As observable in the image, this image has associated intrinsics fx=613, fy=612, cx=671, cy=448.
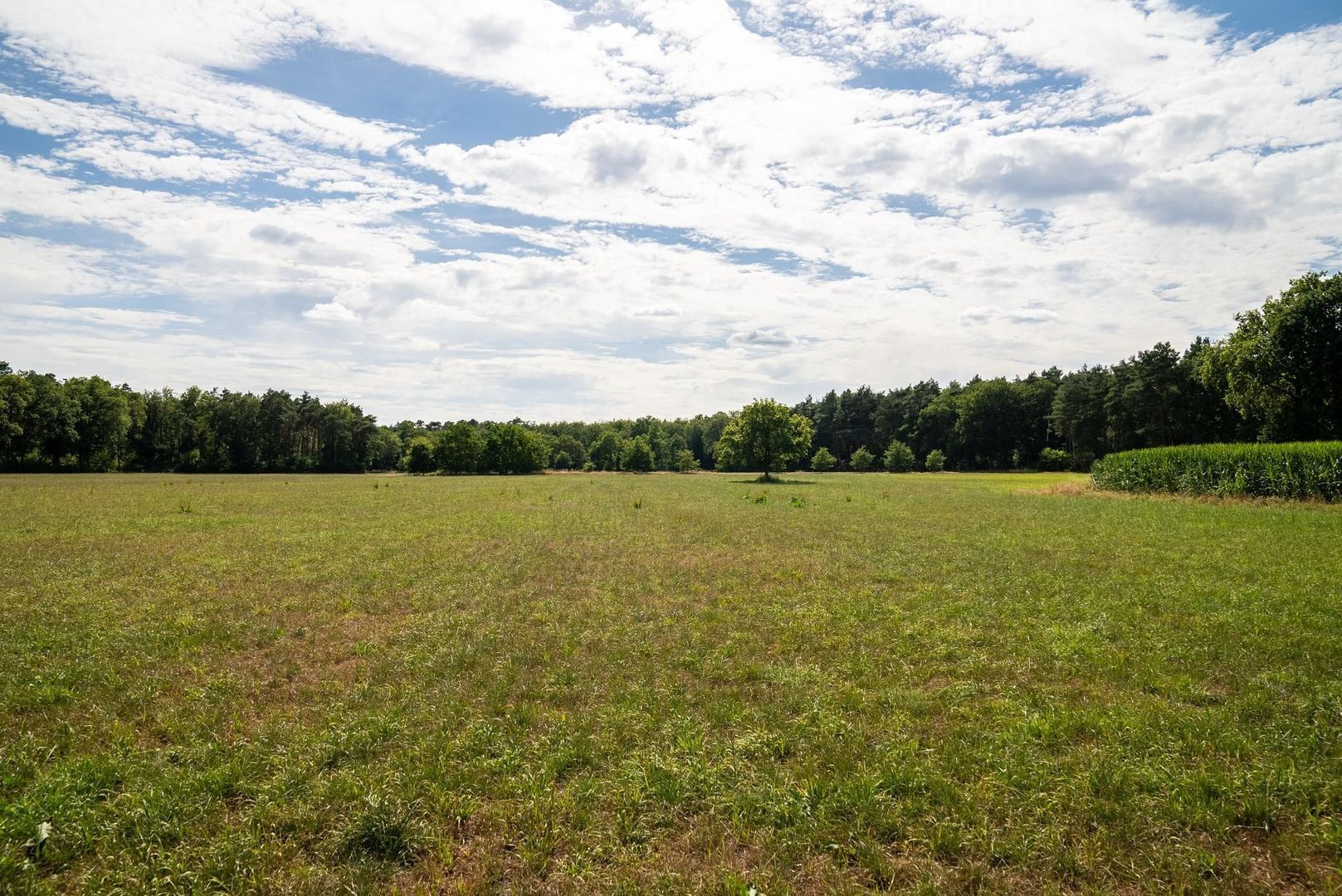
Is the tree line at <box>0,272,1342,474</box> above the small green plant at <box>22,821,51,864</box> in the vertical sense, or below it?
above

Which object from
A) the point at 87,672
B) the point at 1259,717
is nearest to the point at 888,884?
the point at 1259,717

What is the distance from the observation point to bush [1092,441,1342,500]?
3288 centimetres

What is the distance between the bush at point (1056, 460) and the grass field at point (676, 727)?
97438 millimetres

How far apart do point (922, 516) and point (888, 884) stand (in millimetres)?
29422

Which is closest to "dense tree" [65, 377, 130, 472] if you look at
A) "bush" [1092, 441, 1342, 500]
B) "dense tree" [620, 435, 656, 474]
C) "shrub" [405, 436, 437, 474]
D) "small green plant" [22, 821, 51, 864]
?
"shrub" [405, 436, 437, 474]

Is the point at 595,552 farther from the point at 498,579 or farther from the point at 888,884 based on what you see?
the point at 888,884

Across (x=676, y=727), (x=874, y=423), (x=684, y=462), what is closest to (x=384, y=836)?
(x=676, y=727)

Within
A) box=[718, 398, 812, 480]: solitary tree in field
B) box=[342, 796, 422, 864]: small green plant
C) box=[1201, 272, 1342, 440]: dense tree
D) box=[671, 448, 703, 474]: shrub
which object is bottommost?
box=[342, 796, 422, 864]: small green plant

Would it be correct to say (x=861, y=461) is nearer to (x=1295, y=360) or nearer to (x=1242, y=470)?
(x=1295, y=360)

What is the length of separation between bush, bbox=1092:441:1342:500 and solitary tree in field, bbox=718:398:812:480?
116ft

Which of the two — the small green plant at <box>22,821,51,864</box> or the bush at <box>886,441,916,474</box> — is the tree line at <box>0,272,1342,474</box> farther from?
the small green plant at <box>22,821,51,864</box>

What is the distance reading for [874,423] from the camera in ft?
478

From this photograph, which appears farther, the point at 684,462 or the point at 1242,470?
the point at 684,462

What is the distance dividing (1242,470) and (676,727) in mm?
45335
